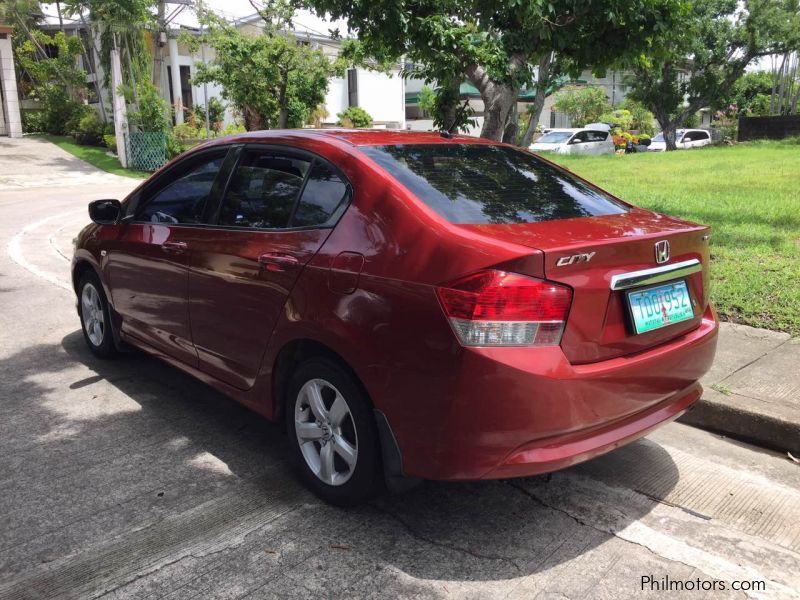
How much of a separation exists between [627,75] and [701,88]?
3.06 meters

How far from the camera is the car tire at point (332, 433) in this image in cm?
306

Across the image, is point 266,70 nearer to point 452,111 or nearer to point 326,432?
point 452,111

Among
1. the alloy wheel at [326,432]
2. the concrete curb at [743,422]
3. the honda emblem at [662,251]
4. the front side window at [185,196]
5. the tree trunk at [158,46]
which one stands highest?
the tree trunk at [158,46]

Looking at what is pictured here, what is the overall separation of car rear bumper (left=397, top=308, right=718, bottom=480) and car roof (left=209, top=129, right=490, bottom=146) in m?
1.46

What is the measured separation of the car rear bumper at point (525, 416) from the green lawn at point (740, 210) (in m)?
3.12

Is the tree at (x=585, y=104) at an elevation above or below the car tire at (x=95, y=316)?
above

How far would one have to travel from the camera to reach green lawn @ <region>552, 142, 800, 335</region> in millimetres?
5812

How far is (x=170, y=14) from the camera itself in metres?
25.3

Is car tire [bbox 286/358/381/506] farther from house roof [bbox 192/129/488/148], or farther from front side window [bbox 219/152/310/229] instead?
house roof [bbox 192/129/488/148]

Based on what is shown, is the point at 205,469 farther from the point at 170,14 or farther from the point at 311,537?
the point at 170,14

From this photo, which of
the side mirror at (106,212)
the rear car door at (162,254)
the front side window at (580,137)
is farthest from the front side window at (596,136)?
the rear car door at (162,254)

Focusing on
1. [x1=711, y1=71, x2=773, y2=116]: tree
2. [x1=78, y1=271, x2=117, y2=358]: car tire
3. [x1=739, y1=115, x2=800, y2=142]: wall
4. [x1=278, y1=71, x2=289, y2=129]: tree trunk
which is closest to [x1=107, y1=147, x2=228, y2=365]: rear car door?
[x1=78, y1=271, x2=117, y2=358]: car tire

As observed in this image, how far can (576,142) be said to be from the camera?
1048 inches

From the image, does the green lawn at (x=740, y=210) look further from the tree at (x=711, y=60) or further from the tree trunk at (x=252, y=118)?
the tree at (x=711, y=60)
